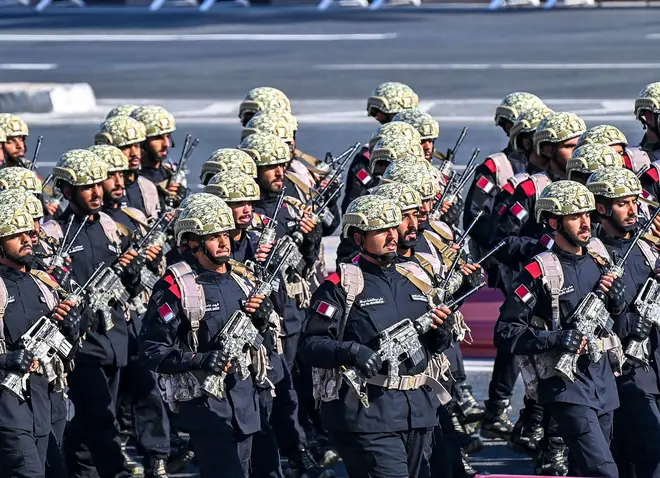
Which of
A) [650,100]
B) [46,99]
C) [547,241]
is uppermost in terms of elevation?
[46,99]

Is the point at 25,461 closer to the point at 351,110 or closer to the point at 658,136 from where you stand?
the point at 658,136

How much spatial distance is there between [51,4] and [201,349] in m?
32.9

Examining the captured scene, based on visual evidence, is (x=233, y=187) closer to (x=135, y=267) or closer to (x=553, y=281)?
(x=135, y=267)

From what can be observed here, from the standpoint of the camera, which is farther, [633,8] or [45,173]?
[633,8]

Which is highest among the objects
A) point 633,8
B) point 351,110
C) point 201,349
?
point 633,8

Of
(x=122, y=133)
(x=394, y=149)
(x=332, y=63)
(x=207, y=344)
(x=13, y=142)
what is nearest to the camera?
(x=207, y=344)

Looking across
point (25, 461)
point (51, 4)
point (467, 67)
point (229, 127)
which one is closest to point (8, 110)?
point (229, 127)

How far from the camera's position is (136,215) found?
43.4 ft

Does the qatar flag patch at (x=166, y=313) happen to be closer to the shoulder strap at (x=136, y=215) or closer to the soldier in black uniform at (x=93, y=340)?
the soldier in black uniform at (x=93, y=340)

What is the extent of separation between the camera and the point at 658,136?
14273 millimetres

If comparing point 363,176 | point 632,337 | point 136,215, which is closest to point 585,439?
Answer: point 632,337

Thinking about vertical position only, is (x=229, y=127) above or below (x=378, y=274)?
above

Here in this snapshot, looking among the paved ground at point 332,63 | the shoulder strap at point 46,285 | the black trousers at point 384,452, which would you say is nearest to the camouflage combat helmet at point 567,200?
the black trousers at point 384,452

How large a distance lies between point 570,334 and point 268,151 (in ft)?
12.0
